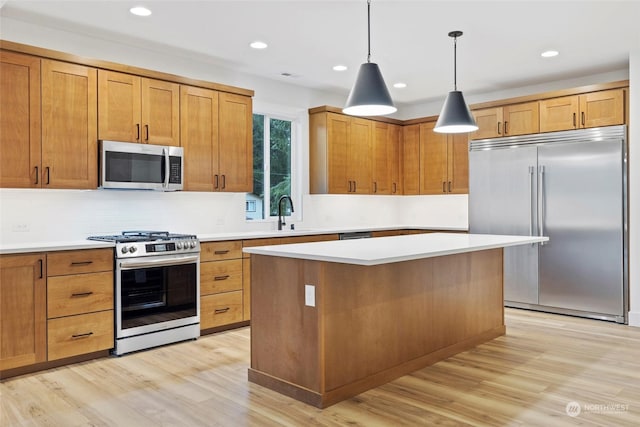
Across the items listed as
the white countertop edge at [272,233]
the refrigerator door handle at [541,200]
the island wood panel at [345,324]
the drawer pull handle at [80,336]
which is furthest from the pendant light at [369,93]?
the refrigerator door handle at [541,200]

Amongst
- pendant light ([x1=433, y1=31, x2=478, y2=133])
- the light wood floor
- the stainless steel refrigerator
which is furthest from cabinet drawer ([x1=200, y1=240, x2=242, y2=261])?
the stainless steel refrigerator

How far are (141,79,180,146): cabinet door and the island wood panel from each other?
1.80 m

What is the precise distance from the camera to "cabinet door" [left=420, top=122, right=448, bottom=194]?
6.50m

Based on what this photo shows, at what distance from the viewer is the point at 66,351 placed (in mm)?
3561

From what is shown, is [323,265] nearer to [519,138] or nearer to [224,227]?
[224,227]

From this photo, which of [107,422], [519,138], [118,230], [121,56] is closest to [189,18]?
[121,56]

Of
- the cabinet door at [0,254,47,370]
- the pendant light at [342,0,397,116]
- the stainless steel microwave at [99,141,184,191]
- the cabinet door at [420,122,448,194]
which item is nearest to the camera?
the pendant light at [342,0,397,116]

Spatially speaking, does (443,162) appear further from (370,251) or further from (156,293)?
(156,293)

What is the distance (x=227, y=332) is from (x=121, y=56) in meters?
2.65

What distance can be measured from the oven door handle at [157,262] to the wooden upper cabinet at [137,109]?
3.44ft

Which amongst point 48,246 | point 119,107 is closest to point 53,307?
point 48,246

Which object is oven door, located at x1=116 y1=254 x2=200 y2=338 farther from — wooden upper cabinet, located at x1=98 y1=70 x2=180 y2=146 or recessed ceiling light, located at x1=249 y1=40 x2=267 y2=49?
recessed ceiling light, located at x1=249 y1=40 x2=267 y2=49

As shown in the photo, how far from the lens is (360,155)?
6.32 meters

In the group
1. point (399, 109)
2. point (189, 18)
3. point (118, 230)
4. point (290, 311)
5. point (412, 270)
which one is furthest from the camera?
point (399, 109)
